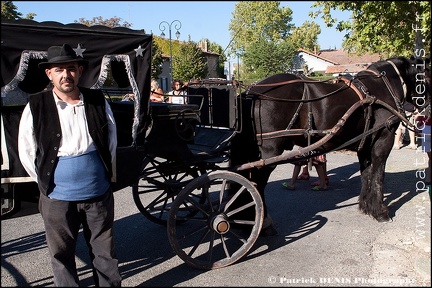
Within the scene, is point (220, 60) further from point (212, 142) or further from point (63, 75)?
point (63, 75)

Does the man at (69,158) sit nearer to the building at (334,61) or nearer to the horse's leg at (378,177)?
the horse's leg at (378,177)

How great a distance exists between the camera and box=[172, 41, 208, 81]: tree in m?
21.1

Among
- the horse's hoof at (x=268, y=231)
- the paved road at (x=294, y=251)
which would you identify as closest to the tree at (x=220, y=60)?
the horse's hoof at (x=268, y=231)

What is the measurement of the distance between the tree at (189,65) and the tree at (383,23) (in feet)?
45.1

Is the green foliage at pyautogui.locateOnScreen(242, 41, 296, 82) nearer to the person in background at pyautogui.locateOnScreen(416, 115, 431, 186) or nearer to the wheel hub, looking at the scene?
the person in background at pyautogui.locateOnScreen(416, 115, 431, 186)

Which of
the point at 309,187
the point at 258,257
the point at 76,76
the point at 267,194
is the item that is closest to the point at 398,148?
the point at 309,187

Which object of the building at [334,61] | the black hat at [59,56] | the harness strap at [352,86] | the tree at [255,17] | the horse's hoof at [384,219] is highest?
the building at [334,61]

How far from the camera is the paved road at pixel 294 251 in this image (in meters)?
3.62

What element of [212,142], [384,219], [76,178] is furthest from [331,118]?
[76,178]

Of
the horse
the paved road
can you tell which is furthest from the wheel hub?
the horse

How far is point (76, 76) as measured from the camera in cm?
288

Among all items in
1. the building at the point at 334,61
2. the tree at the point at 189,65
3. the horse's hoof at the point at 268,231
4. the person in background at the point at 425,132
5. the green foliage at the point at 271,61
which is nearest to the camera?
the horse's hoof at the point at 268,231

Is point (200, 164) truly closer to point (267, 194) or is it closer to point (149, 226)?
point (149, 226)

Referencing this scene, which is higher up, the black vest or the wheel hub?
the black vest
